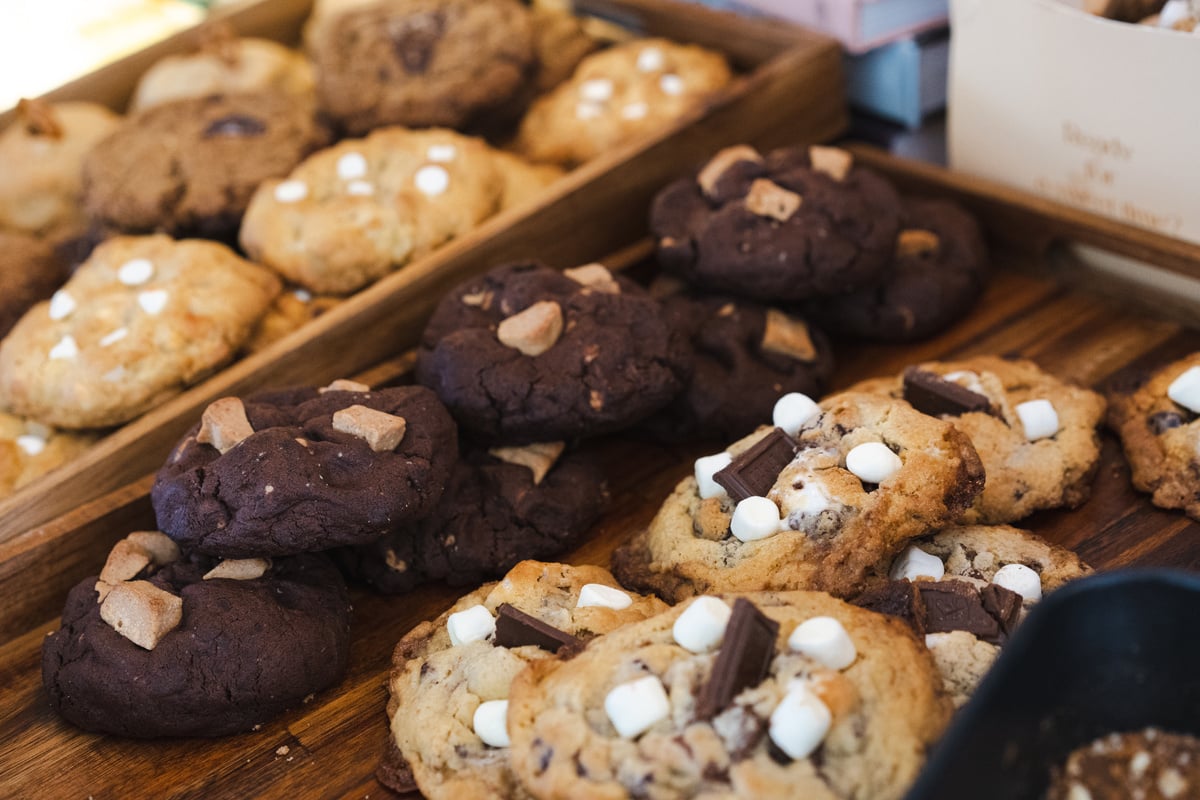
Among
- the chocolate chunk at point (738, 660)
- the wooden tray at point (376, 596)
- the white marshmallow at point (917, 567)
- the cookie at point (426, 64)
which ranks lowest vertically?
the wooden tray at point (376, 596)

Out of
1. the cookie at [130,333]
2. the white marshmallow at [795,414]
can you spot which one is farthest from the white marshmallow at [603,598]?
the cookie at [130,333]

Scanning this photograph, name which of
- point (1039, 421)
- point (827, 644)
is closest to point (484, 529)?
point (827, 644)

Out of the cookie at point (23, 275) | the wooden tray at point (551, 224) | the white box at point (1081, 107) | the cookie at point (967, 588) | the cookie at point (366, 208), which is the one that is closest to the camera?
the cookie at point (967, 588)

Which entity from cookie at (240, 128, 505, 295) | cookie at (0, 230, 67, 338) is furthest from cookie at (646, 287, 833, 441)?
cookie at (0, 230, 67, 338)

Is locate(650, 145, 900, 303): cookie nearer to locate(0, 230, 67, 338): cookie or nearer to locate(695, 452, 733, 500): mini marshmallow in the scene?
locate(695, 452, 733, 500): mini marshmallow

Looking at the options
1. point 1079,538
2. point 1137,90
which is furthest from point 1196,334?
point 1079,538

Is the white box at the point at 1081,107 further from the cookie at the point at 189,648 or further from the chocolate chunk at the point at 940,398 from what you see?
the cookie at the point at 189,648
